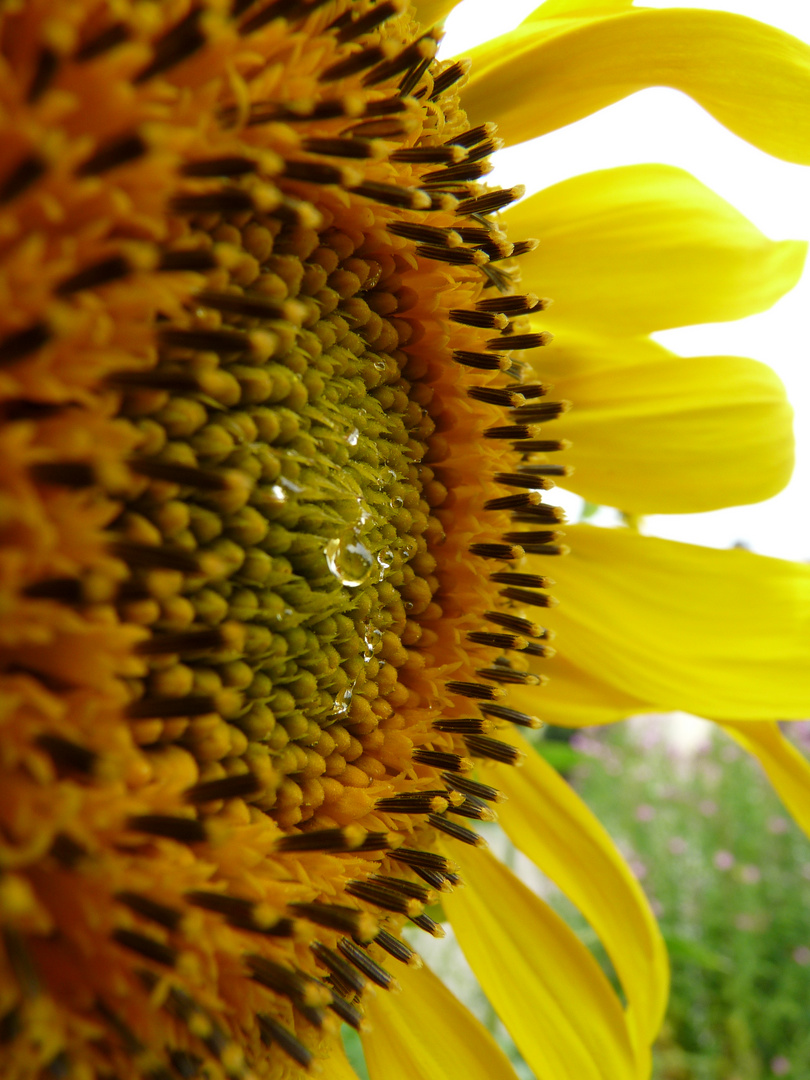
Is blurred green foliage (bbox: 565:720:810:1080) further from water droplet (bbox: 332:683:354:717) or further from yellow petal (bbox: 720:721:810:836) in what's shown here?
water droplet (bbox: 332:683:354:717)

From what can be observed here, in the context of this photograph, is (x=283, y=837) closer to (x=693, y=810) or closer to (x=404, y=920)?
(x=404, y=920)

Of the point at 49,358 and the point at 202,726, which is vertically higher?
the point at 49,358

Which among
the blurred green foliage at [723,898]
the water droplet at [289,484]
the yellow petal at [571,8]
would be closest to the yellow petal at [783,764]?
the water droplet at [289,484]

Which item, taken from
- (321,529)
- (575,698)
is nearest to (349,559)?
(321,529)

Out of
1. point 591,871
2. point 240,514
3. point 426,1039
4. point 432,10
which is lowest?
point 426,1039

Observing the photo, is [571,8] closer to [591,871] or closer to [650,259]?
[650,259]

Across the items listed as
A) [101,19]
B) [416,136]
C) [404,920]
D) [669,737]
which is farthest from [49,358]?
[669,737]
